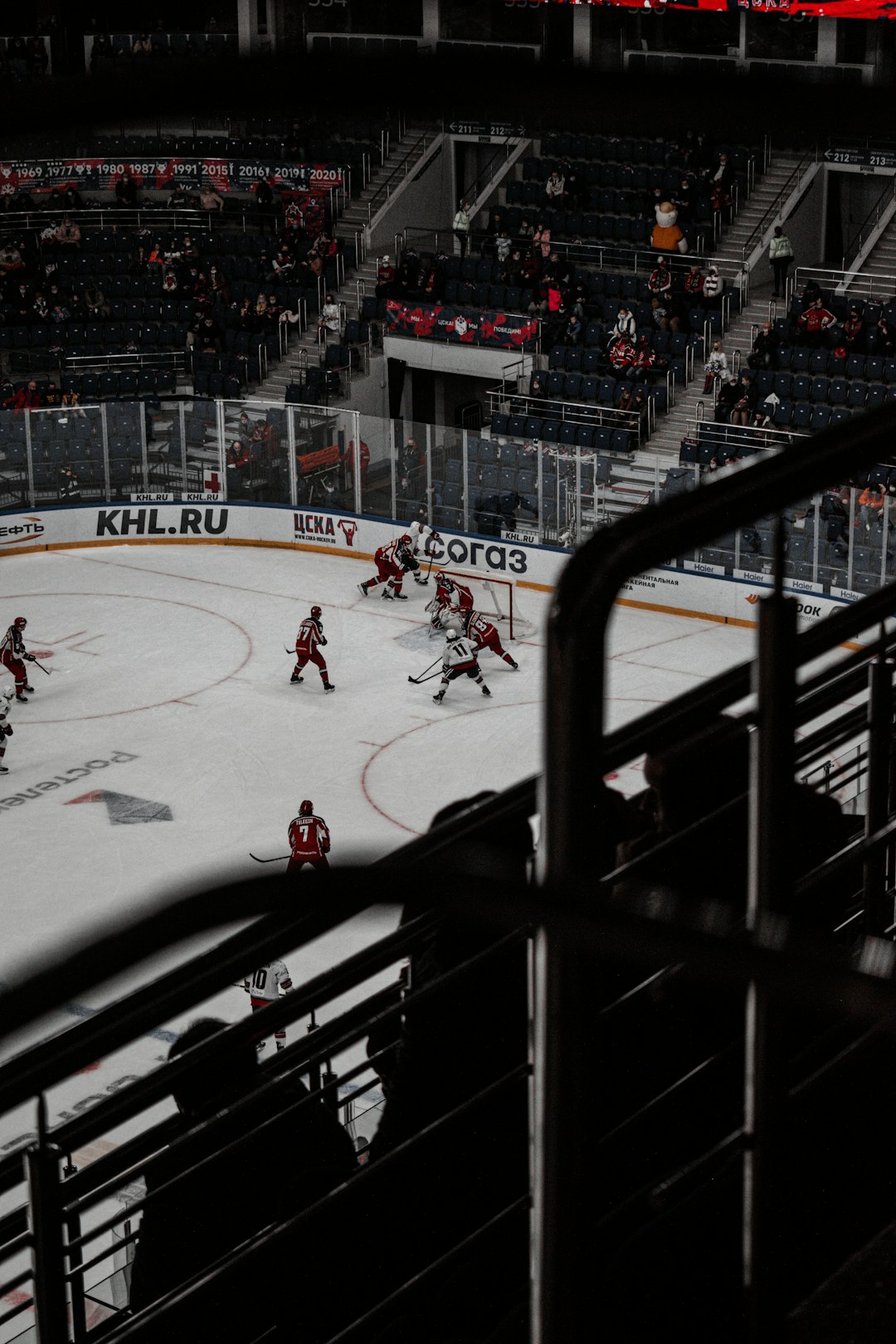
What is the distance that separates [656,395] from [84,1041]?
26881 millimetres

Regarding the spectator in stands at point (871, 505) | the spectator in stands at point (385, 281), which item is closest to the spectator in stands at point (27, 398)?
the spectator in stands at point (385, 281)

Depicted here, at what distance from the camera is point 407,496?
2614 cm

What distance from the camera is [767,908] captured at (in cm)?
184

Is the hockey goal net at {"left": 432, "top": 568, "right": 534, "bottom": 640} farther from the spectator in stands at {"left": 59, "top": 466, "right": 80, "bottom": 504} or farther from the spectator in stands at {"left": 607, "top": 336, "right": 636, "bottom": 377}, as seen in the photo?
the spectator in stands at {"left": 59, "top": 466, "right": 80, "bottom": 504}

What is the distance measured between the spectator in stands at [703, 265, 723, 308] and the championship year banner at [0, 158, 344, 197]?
8.95 metres

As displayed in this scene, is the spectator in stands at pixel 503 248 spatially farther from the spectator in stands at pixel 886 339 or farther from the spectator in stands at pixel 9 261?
the spectator in stands at pixel 9 261

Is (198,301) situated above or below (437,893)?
below

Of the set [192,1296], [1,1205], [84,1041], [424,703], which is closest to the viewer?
[84,1041]

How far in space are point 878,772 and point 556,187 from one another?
31034mm

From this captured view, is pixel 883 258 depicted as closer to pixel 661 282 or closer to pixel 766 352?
pixel 661 282

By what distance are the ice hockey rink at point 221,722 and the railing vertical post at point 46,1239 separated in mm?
10377

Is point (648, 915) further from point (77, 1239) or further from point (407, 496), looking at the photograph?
point (407, 496)

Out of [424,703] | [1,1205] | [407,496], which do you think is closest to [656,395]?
[407,496]

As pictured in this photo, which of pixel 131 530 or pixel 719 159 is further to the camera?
pixel 719 159
